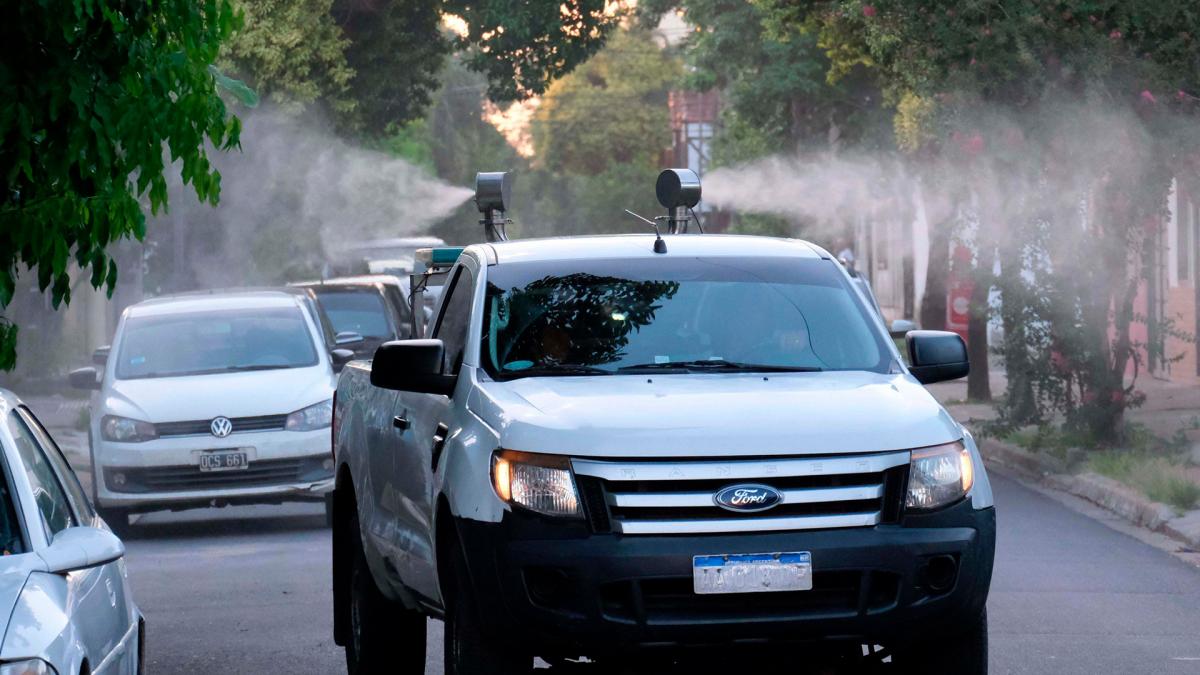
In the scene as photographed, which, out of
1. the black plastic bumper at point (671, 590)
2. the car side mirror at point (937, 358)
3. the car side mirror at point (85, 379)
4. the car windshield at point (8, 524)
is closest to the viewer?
Result: the car windshield at point (8, 524)

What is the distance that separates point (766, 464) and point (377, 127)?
3085 cm

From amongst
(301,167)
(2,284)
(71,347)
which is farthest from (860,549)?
(301,167)

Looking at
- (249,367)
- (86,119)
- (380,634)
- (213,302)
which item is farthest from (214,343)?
(86,119)

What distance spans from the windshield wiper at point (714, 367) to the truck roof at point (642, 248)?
69cm

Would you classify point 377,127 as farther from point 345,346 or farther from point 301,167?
point 345,346

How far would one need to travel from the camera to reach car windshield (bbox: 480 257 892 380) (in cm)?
724

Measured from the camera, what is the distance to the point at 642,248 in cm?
782

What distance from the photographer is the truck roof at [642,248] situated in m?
7.78

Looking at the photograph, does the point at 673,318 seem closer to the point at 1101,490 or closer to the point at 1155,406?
the point at 1101,490

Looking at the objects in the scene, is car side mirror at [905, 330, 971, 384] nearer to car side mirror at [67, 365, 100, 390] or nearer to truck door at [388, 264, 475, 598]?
truck door at [388, 264, 475, 598]

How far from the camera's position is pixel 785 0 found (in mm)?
23625

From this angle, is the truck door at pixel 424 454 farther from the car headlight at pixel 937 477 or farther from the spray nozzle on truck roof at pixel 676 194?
the spray nozzle on truck roof at pixel 676 194

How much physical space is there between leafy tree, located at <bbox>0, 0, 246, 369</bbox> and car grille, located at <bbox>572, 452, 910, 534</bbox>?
251 centimetres

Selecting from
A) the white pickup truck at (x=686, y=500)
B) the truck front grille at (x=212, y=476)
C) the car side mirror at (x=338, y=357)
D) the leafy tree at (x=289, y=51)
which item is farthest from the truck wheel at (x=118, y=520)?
the leafy tree at (x=289, y=51)
